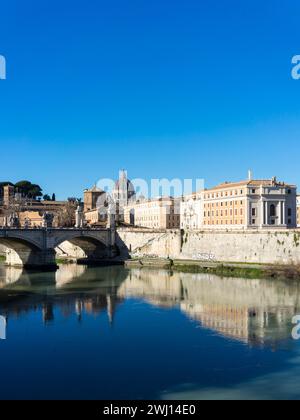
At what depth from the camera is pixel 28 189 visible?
10100 centimetres

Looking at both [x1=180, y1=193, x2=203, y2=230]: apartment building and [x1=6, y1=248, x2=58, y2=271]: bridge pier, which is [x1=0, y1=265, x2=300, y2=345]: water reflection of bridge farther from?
[x1=180, y1=193, x2=203, y2=230]: apartment building

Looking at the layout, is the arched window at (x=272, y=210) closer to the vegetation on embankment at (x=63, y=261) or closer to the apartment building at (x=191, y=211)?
the apartment building at (x=191, y=211)

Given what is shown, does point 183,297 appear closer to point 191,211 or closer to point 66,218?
point 191,211

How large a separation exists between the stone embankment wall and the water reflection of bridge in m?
4.15

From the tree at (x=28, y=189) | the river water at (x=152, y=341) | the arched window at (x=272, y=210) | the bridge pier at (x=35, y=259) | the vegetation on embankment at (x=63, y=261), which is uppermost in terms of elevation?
the tree at (x=28, y=189)

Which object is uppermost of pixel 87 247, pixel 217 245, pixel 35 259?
pixel 217 245

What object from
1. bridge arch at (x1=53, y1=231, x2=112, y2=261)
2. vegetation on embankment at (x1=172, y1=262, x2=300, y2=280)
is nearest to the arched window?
vegetation on embankment at (x1=172, y1=262, x2=300, y2=280)

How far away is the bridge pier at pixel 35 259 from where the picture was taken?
3791 cm

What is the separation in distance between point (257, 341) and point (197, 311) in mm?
5361

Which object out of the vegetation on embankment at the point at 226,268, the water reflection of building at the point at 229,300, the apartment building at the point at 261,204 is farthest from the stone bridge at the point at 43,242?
the apartment building at the point at 261,204

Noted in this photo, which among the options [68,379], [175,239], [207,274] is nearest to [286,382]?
[68,379]

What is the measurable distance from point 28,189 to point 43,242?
64984mm

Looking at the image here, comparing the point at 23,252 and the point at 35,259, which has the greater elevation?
the point at 23,252

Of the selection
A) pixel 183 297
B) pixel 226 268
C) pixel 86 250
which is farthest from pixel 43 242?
pixel 183 297
